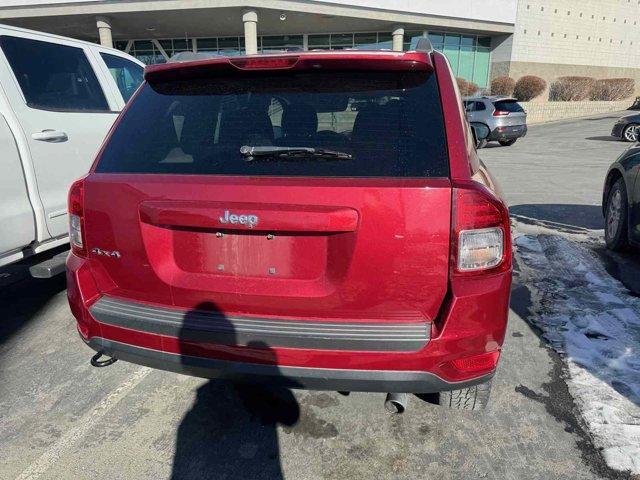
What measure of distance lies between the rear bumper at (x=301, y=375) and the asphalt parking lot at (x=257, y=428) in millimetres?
516

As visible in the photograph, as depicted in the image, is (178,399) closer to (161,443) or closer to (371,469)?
(161,443)

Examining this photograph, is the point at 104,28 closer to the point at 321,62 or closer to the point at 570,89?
A: the point at 321,62

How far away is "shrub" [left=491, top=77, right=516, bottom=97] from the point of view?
27.8 metres

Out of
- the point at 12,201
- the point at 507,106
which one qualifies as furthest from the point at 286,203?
the point at 507,106

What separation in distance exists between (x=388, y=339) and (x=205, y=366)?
807 mm

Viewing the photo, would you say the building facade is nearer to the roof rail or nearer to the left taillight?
the roof rail

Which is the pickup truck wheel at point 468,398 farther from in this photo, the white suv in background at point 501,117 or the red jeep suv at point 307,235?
the white suv in background at point 501,117

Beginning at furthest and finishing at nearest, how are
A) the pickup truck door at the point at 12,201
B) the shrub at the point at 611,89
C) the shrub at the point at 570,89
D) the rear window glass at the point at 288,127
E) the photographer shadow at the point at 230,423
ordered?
the shrub at the point at 611,89 < the shrub at the point at 570,89 < the pickup truck door at the point at 12,201 < the photographer shadow at the point at 230,423 < the rear window glass at the point at 288,127

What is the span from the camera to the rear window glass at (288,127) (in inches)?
75.9

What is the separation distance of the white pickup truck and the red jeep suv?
1598 millimetres

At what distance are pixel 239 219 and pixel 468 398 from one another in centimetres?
151

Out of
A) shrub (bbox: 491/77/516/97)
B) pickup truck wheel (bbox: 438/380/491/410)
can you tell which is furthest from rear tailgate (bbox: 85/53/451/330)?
shrub (bbox: 491/77/516/97)

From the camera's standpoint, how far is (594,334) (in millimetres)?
3455

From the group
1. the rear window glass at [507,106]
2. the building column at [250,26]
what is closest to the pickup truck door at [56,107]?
the rear window glass at [507,106]
